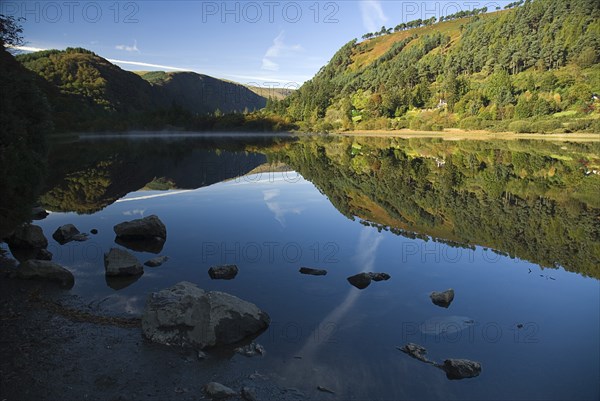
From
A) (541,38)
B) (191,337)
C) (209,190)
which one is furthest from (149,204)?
(541,38)

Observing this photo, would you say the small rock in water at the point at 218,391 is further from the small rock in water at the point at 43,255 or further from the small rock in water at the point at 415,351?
the small rock in water at the point at 43,255

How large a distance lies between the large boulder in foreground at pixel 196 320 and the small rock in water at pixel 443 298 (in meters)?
5.31

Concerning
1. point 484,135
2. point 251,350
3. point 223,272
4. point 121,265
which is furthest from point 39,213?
point 484,135

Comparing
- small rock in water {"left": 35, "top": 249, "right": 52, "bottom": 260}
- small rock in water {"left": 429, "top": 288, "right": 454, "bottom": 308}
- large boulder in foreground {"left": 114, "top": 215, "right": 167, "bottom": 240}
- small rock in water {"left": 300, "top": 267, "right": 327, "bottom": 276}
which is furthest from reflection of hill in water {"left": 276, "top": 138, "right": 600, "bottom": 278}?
small rock in water {"left": 35, "top": 249, "right": 52, "bottom": 260}

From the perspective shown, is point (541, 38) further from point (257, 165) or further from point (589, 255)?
point (589, 255)

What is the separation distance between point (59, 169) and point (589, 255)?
4461cm

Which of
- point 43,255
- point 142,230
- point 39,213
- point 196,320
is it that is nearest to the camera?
point 196,320

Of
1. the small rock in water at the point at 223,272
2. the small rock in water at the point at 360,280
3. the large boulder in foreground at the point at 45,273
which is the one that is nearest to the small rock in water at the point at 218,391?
the small rock in water at the point at 223,272

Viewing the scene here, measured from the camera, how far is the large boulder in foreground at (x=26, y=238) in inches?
635

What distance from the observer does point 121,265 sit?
44.8 feet

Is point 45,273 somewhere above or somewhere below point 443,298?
below

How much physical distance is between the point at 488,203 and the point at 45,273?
2379cm

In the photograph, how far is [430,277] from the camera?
46.1 feet

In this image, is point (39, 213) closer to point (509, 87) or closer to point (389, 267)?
point (389, 267)
